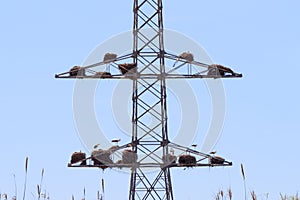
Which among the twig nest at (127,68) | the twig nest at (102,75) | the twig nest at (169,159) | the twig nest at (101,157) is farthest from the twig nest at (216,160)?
the twig nest at (102,75)

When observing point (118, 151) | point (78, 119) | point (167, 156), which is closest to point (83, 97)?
point (78, 119)

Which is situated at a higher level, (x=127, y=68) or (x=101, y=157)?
(x=127, y=68)

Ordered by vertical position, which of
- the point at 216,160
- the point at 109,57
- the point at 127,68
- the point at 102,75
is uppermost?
the point at 109,57

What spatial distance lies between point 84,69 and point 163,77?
199 centimetres

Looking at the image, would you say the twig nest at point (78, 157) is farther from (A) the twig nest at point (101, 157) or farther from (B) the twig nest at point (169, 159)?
(B) the twig nest at point (169, 159)

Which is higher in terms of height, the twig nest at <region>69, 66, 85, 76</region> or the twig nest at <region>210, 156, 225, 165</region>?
the twig nest at <region>69, 66, 85, 76</region>

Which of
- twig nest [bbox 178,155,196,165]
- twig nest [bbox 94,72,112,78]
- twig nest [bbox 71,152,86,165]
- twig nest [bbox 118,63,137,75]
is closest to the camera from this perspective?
twig nest [bbox 71,152,86,165]

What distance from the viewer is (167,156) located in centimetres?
1320

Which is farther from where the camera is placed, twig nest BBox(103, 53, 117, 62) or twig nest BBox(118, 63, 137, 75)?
twig nest BBox(103, 53, 117, 62)

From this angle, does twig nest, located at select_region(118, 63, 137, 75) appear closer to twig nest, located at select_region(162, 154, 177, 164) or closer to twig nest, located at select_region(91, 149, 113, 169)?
twig nest, located at select_region(91, 149, 113, 169)

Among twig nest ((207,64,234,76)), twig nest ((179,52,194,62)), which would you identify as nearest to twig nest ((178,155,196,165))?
twig nest ((207,64,234,76))

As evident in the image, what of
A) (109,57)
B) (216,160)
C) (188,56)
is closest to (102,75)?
(109,57)

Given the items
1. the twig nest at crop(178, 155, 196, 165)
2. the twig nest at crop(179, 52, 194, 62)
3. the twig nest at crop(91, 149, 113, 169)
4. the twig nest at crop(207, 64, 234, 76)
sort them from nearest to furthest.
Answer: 1. the twig nest at crop(91, 149, 113, 169)
2. the twig nest at crop(178, 155, 196, 165)
3. the twig nest at crop(207, 64, 234, 76)
4. the twig nest at crop(179, 52, 194, 62)

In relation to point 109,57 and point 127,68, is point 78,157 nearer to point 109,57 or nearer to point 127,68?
point 127,68
